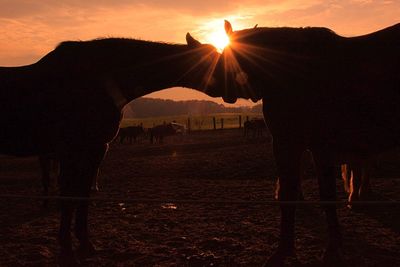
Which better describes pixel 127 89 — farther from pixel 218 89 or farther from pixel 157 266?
pixel 157 266

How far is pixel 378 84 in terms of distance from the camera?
4.04 meters

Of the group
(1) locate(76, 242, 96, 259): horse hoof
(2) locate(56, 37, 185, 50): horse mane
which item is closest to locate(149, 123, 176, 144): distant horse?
(1) locate(76, 242, 96, 259): horse hoof

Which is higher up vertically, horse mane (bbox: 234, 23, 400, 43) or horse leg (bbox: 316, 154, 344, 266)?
horse mane (bbox: 234, 23, 400, 43)

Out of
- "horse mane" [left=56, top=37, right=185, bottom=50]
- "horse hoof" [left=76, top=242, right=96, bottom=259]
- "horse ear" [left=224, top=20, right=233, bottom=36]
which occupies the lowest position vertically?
"horse hoof" [left=76, top=242, right=96, bottom=259]

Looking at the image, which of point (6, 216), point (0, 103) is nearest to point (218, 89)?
point (0, 103)

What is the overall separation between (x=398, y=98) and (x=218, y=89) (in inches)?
73.1

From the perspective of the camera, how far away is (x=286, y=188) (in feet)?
14.5

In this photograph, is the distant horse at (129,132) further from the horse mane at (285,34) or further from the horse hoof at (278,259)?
the horse hoof at (278,259)

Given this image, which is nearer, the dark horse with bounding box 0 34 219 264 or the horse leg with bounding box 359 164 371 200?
the dark horse with bounding box 0 34 219 264

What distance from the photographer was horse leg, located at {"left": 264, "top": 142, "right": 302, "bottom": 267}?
436 centimetres

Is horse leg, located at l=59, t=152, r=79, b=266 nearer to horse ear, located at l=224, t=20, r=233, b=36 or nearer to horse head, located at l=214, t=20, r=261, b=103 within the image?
Result: horse head, located at l=214, t=20, r=261, b=103

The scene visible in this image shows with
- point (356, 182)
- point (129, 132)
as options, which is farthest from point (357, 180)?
point (129, 132)

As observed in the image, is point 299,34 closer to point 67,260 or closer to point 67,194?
point 67,194

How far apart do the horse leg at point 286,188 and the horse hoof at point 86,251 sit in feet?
7.01
